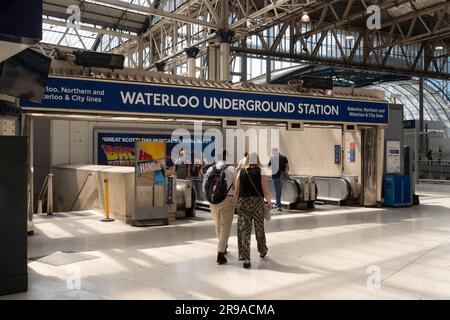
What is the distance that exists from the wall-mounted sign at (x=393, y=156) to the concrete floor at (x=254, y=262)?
3.12m

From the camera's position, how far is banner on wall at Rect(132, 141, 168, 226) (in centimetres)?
961

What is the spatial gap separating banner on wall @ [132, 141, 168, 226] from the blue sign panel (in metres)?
0.95

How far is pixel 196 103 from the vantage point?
980 centimetres

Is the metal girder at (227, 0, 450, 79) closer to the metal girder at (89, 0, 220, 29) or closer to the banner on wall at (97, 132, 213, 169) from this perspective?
the metal girder at (89, 0, 220, 29)

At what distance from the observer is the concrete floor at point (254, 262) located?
4.82 meters

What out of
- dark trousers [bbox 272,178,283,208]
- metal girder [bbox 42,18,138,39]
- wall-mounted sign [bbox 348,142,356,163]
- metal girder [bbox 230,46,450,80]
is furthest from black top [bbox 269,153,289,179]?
metal girder [bbox 42,18,138,39]

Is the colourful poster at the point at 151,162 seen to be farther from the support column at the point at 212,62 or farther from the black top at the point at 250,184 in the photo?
the support column at the point at 212,62

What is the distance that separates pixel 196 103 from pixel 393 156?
6.69 metres

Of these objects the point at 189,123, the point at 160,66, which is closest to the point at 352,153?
the point at 189,123

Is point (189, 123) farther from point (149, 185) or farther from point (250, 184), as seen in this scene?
point (250, 184)

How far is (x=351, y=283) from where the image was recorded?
16.8ft

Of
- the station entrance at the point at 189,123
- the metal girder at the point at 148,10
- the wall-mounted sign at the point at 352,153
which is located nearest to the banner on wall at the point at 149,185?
the station entrance at the point at 189,123
